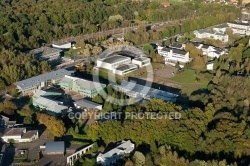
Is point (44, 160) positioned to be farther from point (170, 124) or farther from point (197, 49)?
point (197, 49)

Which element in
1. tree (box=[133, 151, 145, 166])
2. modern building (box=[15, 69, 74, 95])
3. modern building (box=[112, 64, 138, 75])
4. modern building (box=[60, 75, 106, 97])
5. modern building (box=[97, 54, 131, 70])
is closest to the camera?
tree (box=[133, 151, 145, 166])

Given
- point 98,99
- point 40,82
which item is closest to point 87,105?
point 98,99

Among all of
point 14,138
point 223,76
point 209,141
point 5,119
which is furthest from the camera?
point 223,76

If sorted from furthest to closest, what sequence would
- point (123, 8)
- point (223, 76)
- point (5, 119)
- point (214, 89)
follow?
point (123, 8) → point (223, 76) → point (214, 89) → point (5, 119)

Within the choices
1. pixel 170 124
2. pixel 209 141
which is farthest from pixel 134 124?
pixel 209 141

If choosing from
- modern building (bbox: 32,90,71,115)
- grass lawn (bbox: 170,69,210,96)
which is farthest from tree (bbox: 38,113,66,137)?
grass lawn (bbox: 170,69,210,96)

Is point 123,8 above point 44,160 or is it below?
above

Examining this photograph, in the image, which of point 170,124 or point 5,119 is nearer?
point 170,124

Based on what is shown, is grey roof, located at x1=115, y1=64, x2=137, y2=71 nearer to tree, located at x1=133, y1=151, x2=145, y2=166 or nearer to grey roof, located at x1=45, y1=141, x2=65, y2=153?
grey roof, located at x1=45, y1=141, x2=65, y2=153
